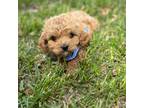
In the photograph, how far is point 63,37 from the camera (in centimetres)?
550

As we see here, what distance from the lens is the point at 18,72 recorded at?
560cm

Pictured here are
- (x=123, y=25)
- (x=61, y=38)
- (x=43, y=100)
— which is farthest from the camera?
(x=123, y=25)

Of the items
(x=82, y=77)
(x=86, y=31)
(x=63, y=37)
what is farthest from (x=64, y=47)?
(x=86, y=31)

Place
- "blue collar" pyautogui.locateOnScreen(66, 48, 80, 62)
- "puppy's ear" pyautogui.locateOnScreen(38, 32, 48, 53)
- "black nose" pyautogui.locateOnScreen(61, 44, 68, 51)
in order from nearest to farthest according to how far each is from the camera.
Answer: "black nose" pyautogui.locateOnScreen(61, 44, 68, 51)
"blue collar" pyautogui.locateOnScreen(66, 48, 80, 62)
"puppy's ear" pyautogui.locateOnScreen(38, 32, 48, 53)

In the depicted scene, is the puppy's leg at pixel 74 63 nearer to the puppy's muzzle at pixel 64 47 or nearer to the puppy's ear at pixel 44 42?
the puppy's muzzle at pixel 64 47

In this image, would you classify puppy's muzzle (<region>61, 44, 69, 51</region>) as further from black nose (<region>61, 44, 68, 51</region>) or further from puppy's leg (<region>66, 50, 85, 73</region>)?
puppy's leg (<region>66, 50, 85, 73</region>)

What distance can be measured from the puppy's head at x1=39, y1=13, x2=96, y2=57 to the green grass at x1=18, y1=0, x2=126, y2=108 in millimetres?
148

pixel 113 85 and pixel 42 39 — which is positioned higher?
pixel 42 39

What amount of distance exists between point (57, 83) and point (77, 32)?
694 millimetres

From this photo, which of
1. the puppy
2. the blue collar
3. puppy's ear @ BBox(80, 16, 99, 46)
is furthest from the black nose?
puppy's ear @ BBox(80, 16, 99, 46)

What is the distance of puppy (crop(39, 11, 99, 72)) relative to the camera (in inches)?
215
